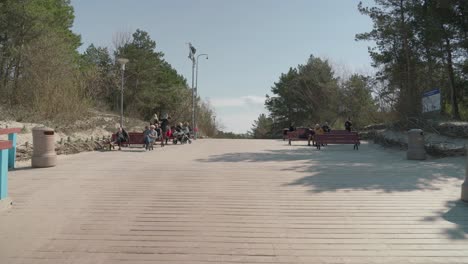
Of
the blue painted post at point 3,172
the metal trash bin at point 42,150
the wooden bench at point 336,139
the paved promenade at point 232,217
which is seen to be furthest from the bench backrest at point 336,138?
the blue painted post at point 3,172

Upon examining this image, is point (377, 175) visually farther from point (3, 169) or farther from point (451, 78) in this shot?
point (451, 78)

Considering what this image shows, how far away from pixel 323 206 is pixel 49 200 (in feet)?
15.4

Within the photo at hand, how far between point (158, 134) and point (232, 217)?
45.2 feet

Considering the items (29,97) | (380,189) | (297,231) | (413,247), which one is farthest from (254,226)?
(29,97)

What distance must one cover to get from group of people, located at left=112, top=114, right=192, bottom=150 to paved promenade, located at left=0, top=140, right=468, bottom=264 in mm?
6531

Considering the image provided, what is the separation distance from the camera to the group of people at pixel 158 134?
55.8 ft

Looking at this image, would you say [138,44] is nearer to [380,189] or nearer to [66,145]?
[66,145]

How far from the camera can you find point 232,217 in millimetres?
6613

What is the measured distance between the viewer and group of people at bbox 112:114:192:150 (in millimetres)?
17016

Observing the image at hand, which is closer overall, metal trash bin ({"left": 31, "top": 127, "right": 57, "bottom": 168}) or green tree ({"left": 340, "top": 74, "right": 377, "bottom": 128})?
metal trash bin ({"left": 31, "top": 127, "right": 57, "bottom": 168})

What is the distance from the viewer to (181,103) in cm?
4559

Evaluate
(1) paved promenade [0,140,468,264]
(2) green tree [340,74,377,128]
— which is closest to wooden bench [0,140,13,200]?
(1) paved promenade [0,140,468,264]

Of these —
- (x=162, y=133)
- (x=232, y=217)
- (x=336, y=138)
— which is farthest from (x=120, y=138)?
(x=232, y=217)

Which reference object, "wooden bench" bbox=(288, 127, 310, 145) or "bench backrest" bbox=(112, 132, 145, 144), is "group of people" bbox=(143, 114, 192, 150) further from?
"wooden bench" bbox=(288, 127, 310, 145)
